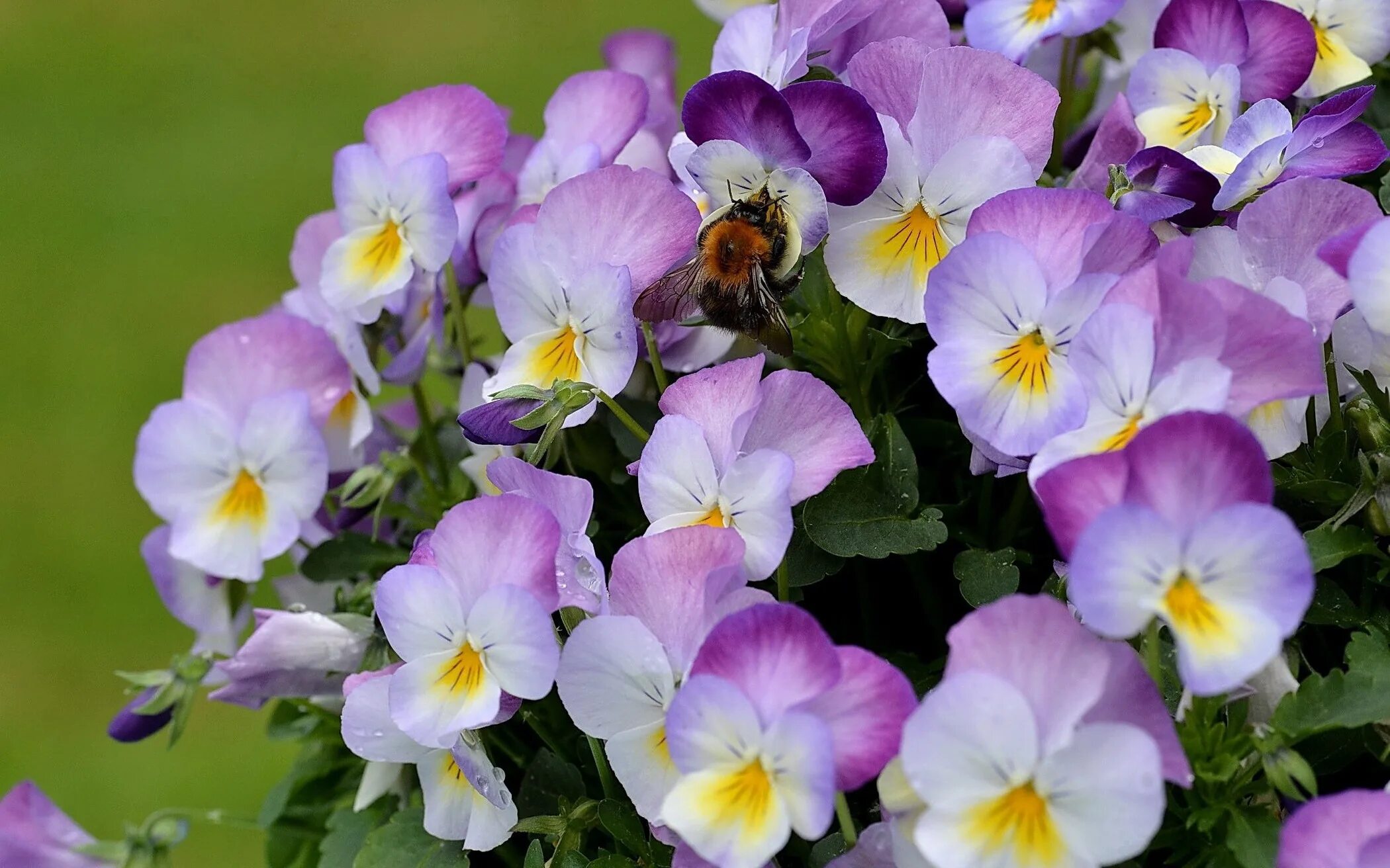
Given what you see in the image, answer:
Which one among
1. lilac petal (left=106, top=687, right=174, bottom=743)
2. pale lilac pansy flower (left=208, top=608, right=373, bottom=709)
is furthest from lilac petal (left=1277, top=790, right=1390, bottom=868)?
lilac petal (left=106, top=687, right=174, bottom=743)

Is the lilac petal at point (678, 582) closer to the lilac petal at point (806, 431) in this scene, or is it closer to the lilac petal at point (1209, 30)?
the lilac petal at point (806, 431)

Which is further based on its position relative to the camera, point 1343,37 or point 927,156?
point 1343,37

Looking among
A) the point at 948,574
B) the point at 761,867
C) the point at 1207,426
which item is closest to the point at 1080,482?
the point at 1207,426

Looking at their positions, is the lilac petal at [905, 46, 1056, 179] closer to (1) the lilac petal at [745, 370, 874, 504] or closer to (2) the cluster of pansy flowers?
(2) the cluster of pansy flowers

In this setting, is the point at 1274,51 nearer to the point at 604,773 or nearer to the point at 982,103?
the point at 982,103

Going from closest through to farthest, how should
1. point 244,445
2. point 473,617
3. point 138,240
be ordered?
point 473,617
point 244,445
point 138,240

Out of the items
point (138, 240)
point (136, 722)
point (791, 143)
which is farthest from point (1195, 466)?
point (138, 240)

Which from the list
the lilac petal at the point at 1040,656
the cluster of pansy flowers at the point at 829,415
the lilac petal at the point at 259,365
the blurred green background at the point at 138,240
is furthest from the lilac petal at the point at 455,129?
the blurred green background at the point at 138,240
